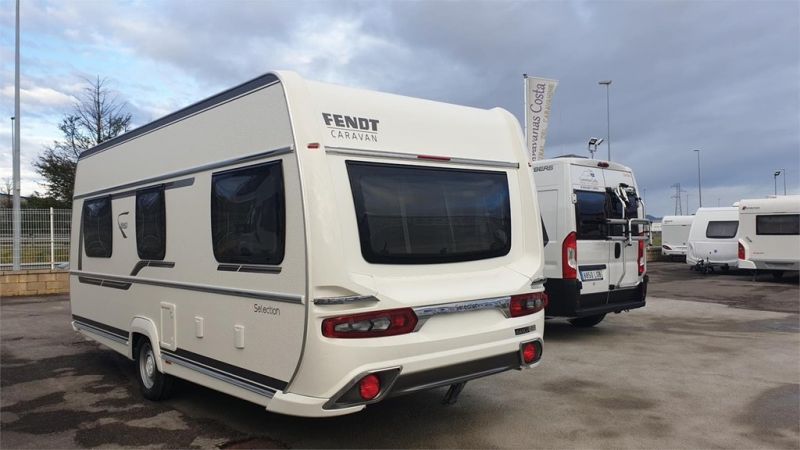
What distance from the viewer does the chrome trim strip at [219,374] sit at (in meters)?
4.15

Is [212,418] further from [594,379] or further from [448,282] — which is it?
[594,379]

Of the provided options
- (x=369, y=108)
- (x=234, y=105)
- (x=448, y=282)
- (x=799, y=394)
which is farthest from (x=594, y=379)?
(x=234, y=105)

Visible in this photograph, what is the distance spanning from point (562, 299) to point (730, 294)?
30.1ft

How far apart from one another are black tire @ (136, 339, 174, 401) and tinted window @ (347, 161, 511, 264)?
2.79 meters

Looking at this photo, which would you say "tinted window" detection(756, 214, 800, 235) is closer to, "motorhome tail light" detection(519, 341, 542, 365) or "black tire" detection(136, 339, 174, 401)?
"motorhome tail light" detection(519, 341, 542, 365)

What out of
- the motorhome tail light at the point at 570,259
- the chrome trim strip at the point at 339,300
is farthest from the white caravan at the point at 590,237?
the chrome trim strip at the point at 339,300

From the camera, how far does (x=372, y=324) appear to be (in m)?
3.86

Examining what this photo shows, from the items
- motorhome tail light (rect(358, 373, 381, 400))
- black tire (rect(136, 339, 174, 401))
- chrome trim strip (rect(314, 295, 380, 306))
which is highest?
chrome trim strip (rect(314, 295, 380, 306))

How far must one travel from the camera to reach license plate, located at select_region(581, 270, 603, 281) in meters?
8.17

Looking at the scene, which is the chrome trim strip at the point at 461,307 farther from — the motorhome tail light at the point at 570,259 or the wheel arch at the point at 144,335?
the motorhome tail light at the point at 570,259

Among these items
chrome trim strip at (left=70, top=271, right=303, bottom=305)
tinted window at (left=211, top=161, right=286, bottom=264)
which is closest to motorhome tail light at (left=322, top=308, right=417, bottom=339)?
chrome trim strip at (left=70, top=271, right=303, bottom=305)

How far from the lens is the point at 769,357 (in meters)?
7.52

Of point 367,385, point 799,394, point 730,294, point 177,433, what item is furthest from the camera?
point 730,294

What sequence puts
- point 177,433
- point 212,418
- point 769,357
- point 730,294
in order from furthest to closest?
point 730,294 < point 769,357 < point 212,418 < point 177,433
